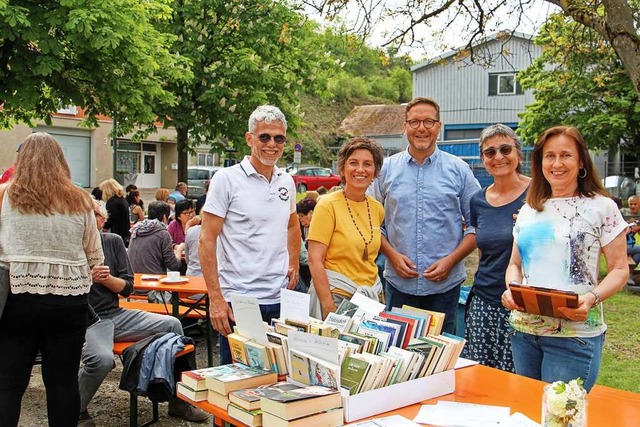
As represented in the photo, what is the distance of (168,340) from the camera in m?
4.27

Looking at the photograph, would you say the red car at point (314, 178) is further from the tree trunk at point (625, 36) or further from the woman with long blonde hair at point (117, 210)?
the tree trunk at point (625, 36)

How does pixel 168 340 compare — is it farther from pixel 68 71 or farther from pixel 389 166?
pixel 68 71

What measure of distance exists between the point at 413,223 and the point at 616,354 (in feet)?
12.7

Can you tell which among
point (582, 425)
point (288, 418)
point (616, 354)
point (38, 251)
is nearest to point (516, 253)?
point (582, 425)

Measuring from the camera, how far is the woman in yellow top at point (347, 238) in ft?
11.0

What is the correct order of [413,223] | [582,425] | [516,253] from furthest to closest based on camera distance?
[413,223], [516,253], [582,425]

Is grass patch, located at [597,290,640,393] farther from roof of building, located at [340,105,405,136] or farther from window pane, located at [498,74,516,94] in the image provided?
roof of building, located at [340,105,405,136]

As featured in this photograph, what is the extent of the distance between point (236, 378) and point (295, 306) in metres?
0.42

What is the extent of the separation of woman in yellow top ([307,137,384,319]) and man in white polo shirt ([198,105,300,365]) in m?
0.20

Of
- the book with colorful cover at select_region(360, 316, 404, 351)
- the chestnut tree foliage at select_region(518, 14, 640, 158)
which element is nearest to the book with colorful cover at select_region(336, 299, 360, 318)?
the book with colorful cover at select_region(360, 316, 404, 351)

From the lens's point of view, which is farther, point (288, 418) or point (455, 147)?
point (455, 147)

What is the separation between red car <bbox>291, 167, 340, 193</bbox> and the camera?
29.7m

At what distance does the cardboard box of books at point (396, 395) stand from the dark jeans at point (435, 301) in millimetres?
1098

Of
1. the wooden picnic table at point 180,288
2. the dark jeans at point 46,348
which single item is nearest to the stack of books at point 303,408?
the dark jeans at point 46,348
